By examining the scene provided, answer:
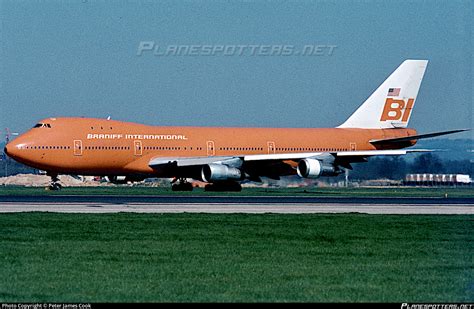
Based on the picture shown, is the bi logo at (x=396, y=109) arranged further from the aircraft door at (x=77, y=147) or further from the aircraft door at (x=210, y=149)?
the aircraft door at (x=77, y=147)

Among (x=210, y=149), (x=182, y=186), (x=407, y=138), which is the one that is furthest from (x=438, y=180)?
(x=182, y=186)

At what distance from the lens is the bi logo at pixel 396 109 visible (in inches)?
2901

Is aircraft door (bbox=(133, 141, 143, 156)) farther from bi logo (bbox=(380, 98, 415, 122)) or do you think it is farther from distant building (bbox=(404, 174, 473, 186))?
distant building (bbox=(404, 174, 473, 186))

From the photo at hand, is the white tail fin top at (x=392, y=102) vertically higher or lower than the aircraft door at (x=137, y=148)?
higher

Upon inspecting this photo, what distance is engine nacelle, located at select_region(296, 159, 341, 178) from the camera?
2338 inches

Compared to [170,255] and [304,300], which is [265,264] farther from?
[304,300]

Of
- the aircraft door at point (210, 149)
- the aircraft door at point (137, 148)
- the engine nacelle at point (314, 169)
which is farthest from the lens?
the aircraft door at point (210, 149)

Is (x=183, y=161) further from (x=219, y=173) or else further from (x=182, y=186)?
(x=182, y=186)

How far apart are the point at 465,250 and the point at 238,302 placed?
1060 cm

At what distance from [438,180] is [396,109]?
31.0 metres

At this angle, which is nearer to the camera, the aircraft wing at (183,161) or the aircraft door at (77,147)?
the aircraft door at (77,147)

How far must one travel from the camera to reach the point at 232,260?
20922 mm

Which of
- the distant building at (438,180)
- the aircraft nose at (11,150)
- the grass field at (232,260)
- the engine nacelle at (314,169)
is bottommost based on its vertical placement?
the grass field at (232,260)

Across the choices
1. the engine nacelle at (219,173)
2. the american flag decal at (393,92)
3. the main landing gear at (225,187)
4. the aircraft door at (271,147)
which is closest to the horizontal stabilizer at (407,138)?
the american flag decal at (393,92)
